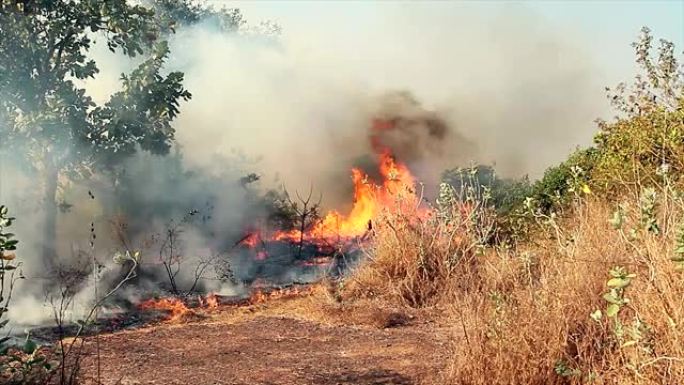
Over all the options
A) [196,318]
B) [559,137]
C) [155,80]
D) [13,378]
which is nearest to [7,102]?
[155,80]

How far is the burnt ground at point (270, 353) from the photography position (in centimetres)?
575

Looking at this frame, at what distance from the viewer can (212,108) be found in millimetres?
20141

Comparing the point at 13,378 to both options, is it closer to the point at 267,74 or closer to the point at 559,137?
the point at 267,74

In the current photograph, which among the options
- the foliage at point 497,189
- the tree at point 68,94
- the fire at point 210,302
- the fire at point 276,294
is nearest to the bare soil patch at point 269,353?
the fire at point 210,302

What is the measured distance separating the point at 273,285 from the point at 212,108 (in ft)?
30.0

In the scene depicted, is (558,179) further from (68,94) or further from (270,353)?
(68,94)

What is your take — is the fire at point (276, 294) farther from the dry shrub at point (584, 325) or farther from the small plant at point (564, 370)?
the small plant at point (564, 370)

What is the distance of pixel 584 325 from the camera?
15.5 feet

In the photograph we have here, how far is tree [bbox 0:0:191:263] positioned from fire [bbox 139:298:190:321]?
104 inches

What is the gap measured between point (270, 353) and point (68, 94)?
6.27 m

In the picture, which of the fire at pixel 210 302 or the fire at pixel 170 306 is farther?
the fire at pixel 210 302

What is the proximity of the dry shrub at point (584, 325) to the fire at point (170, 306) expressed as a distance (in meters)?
4.66

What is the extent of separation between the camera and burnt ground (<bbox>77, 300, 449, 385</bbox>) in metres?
5.75

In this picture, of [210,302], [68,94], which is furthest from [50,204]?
[210,302]
